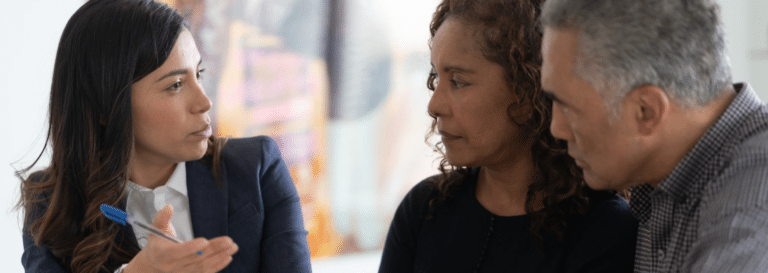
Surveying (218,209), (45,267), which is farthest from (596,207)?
(45,267)


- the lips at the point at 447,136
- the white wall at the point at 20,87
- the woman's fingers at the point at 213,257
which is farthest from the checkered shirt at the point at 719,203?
the white wall at the point at 20,87

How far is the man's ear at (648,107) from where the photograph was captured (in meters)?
0.82

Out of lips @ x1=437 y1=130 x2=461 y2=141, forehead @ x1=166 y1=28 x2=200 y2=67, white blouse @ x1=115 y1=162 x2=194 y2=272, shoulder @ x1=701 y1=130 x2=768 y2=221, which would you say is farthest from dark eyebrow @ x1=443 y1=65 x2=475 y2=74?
white blouse @ x1=115 y1=162 x2=194 y2=272

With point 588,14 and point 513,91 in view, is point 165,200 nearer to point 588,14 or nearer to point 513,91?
point 513,91

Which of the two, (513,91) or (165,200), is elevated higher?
→ (513,91)

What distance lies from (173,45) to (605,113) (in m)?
0.90

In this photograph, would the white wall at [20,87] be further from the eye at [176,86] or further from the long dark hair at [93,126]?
the eye at [176,86]

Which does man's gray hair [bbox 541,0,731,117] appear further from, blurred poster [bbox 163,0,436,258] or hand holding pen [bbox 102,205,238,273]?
blurred poster [bbox 163,0,436,258]

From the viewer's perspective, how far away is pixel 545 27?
93cm

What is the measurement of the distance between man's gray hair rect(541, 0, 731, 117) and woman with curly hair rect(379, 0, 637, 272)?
267mm

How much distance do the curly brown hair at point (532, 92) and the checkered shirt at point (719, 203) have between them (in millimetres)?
184

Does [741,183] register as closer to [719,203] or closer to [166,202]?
[719,203]

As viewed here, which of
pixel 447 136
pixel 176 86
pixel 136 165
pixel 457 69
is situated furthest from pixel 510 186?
pixel 136 165

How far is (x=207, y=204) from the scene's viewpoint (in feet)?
4.54
